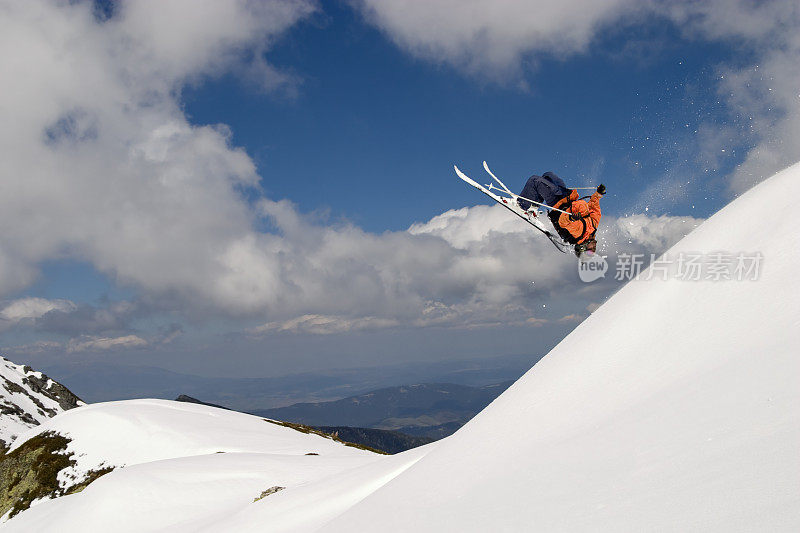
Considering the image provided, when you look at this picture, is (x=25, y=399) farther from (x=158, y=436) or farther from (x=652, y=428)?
(x=652, y=428)

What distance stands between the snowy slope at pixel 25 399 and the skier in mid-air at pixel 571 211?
412ft

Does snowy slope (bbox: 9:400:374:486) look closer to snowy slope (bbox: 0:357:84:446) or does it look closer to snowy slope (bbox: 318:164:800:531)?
snowy slope (bbox: 318:164:800:531)

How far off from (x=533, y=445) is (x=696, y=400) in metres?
2.12

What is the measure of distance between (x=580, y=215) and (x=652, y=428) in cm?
1546

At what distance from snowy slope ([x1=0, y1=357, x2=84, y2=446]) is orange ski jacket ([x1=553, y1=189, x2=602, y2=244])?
414 feet

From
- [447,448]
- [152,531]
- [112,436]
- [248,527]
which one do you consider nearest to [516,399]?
[447,448]

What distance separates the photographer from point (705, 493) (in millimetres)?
3469

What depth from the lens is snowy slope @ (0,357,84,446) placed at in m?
107

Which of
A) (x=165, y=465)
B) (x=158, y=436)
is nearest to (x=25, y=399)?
(x=158, y=436)

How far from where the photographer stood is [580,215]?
62.1ft

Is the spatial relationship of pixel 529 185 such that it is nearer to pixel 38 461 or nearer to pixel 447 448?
pixel 447 448

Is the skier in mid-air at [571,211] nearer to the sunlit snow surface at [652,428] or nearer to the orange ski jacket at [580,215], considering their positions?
the orange ski jacket at [580,215]

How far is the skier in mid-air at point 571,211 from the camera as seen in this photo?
18.9 metres

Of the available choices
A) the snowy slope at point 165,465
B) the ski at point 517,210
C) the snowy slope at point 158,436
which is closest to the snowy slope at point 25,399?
the snowy slope at point 158,436
